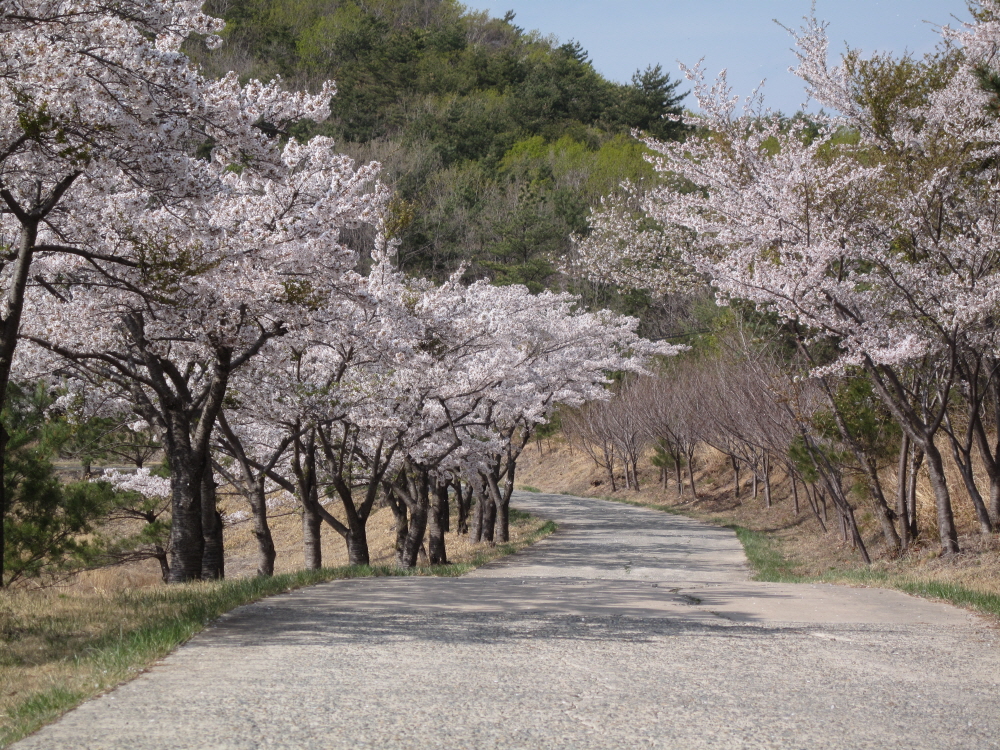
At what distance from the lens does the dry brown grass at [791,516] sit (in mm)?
11797

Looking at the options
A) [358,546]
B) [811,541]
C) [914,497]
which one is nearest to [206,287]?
[358,546]

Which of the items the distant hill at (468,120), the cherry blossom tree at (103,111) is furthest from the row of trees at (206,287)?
the distant hill at (468,120)

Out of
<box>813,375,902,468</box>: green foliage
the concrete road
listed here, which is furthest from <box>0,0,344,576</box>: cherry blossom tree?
<box>813,375,902,468</box>: green foliage

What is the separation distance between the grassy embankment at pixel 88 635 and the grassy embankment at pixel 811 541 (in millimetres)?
6790

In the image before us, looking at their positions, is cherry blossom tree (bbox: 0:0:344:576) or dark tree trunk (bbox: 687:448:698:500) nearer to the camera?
cherry blossom tree (bbox: 0:0:344:576)

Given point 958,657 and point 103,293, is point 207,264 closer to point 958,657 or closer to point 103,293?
point 103,293

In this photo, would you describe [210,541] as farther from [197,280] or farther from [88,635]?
[88,635]

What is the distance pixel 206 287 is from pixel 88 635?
133 inches

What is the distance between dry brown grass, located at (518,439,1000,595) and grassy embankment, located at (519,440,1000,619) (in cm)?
2

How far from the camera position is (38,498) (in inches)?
602

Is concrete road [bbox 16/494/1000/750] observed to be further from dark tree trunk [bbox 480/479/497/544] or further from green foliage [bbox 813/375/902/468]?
dark tree trunk [bbox 480/479/497/544]

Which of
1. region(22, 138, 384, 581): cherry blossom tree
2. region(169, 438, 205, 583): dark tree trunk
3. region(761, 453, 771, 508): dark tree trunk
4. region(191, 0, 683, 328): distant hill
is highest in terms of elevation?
region(191, 0, 683, 328): distant hill

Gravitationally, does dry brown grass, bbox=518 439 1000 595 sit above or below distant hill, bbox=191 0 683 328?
below

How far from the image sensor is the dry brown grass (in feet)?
38.7
